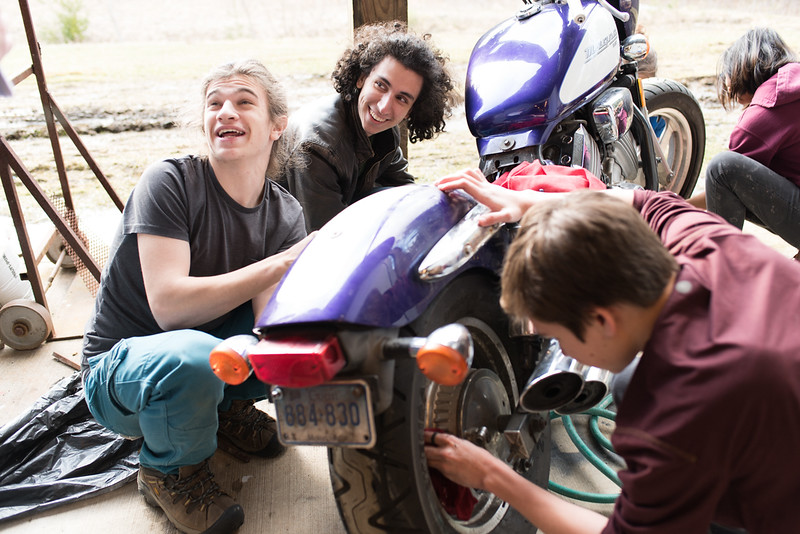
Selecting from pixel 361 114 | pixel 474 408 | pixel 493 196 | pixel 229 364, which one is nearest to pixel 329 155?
pixel 361 114

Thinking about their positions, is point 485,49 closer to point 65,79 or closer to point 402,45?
point 402,45

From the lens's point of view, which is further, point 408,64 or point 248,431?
point 408,64

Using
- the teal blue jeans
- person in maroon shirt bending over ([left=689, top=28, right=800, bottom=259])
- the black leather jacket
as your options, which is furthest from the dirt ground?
person in maroon shirt bending over ([left=689, top=28, right=800, bottom=259])

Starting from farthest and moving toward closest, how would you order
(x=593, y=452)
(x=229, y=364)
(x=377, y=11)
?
1. (x=377, y=11)
2. (x=593, y=452)
3. (x=229, y=364)

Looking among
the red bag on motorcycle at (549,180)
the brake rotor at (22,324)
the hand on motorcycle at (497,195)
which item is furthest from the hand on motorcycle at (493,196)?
the brake rotor at (22,324)

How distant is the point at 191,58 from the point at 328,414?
30.2ft

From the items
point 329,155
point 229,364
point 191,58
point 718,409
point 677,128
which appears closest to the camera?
point 718,409

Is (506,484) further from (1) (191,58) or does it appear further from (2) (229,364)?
(1) (191,58)

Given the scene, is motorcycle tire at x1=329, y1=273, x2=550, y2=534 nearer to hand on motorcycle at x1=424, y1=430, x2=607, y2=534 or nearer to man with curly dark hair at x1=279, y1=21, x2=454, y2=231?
hand on motorcycle at x1=424, y1=430, x2=607, y2=534

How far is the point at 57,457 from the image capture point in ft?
6.75

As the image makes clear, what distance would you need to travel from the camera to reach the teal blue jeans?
161 centimetres

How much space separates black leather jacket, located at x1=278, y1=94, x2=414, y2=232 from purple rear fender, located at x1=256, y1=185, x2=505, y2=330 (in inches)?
38.3

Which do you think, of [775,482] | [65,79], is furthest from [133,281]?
[65,79]

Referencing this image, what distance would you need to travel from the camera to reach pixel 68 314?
3.05m
